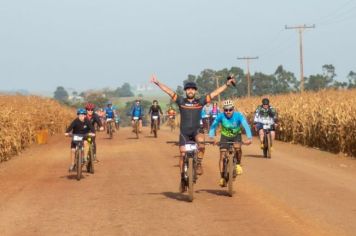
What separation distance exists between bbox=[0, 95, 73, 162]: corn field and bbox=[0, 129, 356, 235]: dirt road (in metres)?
2.40

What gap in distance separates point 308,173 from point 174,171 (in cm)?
357

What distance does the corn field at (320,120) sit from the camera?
24453 mm

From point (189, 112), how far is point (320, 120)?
15.6 metres

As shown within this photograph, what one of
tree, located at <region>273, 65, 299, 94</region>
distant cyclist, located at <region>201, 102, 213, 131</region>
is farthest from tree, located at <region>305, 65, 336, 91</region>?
distant cyclist, located at <region>201, 102, 213, 131</region>

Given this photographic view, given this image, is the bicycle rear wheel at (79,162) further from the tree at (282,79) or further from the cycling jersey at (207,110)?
the tree at (282,79)

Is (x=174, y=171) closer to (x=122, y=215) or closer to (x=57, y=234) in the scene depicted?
(x=122, y=215)

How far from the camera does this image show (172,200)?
1293cm

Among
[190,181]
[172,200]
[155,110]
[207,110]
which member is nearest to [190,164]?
[190,181]

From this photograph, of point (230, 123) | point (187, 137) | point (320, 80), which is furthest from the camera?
point (320, 80)

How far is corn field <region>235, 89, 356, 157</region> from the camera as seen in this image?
2445 centimetres

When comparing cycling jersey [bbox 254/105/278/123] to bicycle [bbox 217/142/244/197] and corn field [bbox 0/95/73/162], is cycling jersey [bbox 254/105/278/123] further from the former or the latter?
bicycle [bbox 217/142/244/197]

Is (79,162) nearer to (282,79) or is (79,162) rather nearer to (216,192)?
(216,192)

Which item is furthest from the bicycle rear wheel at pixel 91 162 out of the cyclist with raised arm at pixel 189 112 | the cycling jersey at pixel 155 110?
the cycling jersey at pixel 155 110

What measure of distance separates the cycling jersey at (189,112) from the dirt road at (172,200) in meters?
1.36
